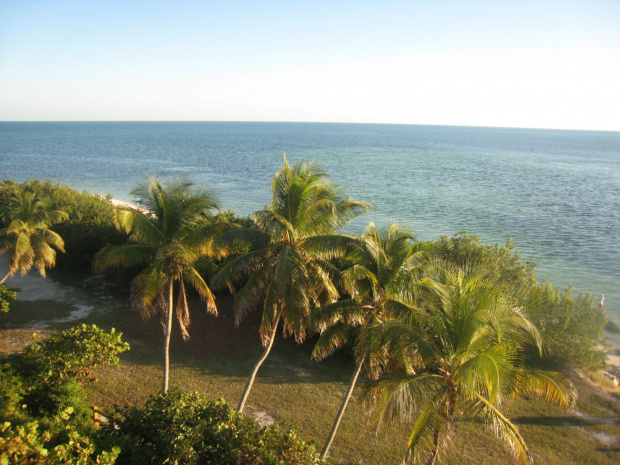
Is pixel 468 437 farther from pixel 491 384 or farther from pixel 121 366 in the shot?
pixel 121 366

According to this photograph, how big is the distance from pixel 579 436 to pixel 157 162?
74.8 metres

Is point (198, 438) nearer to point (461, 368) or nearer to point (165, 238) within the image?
point (461, 368)

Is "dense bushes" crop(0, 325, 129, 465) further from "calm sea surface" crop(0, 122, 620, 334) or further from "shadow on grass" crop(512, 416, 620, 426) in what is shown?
"shadow on grass" crop(512, 416, 620, 426)

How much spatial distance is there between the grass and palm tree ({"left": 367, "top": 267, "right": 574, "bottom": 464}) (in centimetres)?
168

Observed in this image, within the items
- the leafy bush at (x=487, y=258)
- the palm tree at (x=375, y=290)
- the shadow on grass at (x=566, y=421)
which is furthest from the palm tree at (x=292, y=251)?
the leafy bush at (x=487, y=258)

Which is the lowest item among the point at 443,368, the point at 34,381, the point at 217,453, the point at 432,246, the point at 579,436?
the point at 579,436

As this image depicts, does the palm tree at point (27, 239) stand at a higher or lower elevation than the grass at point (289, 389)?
higher

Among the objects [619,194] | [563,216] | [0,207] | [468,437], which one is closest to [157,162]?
[0,207]

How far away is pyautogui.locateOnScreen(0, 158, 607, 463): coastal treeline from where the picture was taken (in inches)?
278

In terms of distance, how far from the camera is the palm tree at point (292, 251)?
992 cm

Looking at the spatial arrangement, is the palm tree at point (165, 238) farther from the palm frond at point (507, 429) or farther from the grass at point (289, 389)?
the palm frond at point (507, 429)

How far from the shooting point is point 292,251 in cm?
1007

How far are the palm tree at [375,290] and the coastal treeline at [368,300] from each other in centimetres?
3

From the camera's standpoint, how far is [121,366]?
1355 centimetres
